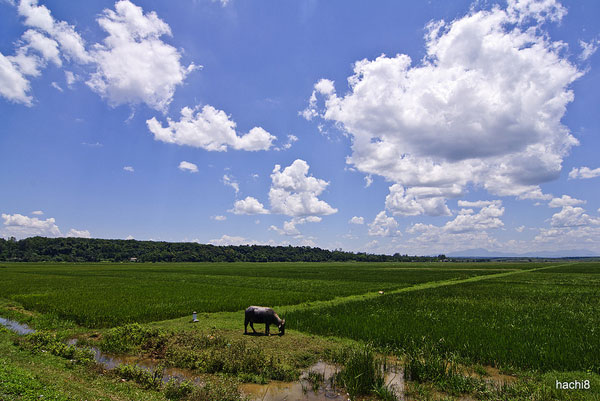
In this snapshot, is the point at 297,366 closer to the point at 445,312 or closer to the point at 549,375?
the point at 549,375

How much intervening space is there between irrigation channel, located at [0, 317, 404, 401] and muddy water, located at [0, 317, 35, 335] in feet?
23.7

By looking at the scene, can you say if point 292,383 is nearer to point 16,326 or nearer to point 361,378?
point 361,378

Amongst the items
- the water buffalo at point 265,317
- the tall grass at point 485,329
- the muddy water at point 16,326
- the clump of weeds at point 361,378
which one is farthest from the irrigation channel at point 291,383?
the muddy water at point 16,326

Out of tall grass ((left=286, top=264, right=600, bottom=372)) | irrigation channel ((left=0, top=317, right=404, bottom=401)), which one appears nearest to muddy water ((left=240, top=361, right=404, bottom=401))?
irrigation channel ((left=0, top=317, right=404, bottom=401))

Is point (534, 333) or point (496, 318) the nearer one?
point (534, 333)

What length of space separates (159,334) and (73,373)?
397 centimetres

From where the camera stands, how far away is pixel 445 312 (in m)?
18.6

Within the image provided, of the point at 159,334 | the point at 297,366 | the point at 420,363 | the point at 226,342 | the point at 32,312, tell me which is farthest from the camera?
the point at 32,312

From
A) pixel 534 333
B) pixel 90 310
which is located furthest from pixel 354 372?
pixel 90 310

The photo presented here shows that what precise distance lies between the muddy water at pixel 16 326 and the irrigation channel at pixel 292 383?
7.21 metres

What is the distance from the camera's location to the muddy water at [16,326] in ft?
49.3

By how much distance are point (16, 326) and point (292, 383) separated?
16.9 m

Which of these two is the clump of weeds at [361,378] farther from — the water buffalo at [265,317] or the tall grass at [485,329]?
the water buffalo at [265,317]

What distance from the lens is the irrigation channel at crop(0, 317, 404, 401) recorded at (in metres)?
8.13
